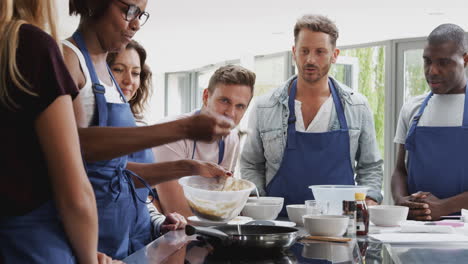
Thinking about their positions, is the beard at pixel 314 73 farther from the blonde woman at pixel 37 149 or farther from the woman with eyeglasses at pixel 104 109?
the blonde woman at pixel 37 149

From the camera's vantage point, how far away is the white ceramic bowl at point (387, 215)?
232cm

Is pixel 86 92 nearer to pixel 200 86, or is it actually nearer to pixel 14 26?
pixel 14 26

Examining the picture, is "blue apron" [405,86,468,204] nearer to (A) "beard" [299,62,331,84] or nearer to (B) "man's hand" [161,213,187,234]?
(A) "beard" [299,62,331,84]

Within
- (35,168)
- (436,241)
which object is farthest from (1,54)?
(436,241)

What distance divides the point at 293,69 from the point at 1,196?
8533 millimetres

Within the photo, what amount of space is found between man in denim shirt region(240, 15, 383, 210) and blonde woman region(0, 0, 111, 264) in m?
1.72

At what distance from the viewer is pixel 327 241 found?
194 centimetres

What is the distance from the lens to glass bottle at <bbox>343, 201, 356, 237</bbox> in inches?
80.4

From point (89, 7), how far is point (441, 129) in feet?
6.55

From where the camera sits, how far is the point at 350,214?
2.08 metres

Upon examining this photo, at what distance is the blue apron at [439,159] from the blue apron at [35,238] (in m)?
2.22

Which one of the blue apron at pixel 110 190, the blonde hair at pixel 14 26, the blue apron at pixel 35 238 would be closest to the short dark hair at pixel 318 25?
the blue apron at pixel 110 190

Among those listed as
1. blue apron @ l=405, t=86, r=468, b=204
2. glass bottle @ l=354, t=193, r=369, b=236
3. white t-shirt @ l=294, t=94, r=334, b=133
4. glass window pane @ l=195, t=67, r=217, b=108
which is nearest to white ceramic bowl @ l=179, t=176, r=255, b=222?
glass bottle @ l=354, t=193, r=369, b=236

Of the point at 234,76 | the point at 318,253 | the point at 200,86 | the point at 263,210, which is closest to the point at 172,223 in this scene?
the point at 263,210
